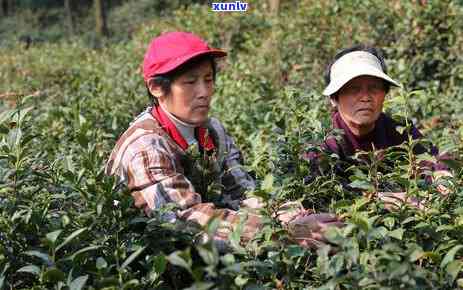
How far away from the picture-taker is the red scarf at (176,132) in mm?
2701

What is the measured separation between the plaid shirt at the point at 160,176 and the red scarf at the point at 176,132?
0.12 ft

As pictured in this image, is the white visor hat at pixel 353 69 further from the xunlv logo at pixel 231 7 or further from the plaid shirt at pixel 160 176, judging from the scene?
the xunlv logo at pixel 231 7

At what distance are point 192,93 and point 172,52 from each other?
0.58 ft

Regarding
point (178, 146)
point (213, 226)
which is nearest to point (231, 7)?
point (178, 146)

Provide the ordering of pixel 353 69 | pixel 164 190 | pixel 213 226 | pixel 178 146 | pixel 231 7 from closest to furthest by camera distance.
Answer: pixel 213 226
pixel 164 190
pixel 178 146
pixel 353 69
pixel 231 7

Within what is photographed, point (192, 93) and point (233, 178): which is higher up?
point (192, 93)

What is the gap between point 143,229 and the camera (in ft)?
7.09

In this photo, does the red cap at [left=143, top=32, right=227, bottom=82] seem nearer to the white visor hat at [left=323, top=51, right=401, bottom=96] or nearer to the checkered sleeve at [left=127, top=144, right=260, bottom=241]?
the checkered sleeve at [left=127, top=144, right=260, bottom=241]

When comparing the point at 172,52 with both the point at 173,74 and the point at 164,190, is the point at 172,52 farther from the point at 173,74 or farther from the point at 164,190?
the point at 164,190

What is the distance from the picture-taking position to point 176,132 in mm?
2719

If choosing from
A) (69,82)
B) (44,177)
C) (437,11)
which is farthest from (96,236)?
(69,82)

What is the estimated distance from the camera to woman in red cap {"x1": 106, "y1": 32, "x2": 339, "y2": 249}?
2.36 m

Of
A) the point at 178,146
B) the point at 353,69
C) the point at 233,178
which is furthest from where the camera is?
the point at 233,178

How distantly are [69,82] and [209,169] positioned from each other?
634 centimetres
